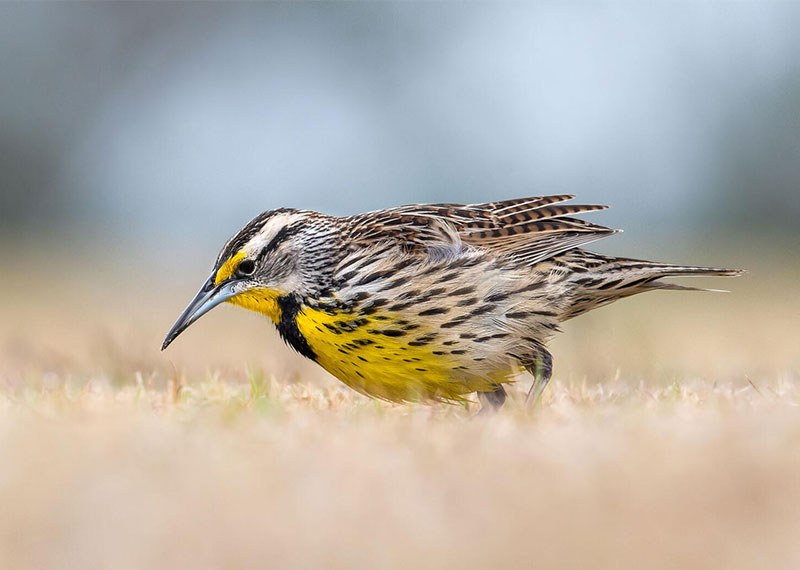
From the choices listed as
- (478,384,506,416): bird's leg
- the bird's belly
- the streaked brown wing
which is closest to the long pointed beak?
the bird's belly

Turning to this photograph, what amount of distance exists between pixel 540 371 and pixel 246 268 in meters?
1.46

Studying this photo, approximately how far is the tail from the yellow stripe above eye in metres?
1.56

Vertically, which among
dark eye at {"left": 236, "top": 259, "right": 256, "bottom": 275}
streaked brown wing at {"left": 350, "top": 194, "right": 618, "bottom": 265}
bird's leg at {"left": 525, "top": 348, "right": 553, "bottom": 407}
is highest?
streaked brown wing at {"left": 350, "top": 194, "right": 618, "bottom": 265}

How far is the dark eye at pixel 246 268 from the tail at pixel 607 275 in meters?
1.49

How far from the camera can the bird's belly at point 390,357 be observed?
15.1ft

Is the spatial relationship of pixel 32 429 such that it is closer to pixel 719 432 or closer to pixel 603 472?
pixel 603 472

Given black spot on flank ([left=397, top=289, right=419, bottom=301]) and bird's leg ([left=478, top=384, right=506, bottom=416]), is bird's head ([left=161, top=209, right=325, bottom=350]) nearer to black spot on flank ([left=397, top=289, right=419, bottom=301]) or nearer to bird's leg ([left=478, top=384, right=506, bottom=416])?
black spot on flank ([left=397, top=289, right=419, bottom=301])

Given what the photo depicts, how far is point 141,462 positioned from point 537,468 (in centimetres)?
119

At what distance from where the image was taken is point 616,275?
5.18 m

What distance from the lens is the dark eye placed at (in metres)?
5.04

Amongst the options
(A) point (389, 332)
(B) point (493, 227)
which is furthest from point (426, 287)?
(B) point (493, 227)

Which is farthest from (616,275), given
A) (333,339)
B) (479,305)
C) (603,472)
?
(603,472)

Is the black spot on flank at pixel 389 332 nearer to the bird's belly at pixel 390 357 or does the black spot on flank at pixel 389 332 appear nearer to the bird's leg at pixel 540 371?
the bird's belly at pixel 390 357

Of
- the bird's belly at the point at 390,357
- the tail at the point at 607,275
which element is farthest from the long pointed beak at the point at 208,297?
the tail at the point at 607,275
